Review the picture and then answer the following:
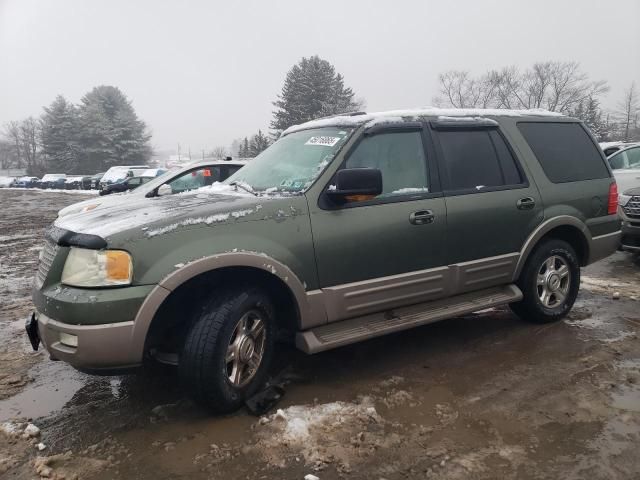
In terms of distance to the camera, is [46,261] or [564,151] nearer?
[46,261]

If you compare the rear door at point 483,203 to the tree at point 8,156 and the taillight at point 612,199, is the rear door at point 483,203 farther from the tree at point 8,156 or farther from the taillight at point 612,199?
the tree at point 8,156

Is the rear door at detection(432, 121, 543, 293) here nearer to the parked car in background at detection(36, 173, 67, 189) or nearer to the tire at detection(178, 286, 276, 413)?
the tire at detection(178, 286, 276, 413)

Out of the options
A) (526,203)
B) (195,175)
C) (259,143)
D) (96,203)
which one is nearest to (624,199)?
(526,203)

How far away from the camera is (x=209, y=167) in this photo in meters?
8.55

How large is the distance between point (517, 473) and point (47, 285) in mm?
2813

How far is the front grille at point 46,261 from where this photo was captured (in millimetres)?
3064

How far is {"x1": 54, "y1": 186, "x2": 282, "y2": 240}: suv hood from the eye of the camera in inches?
115

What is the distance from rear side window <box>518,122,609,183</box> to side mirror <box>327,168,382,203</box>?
2.03m

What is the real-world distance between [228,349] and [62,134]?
65679 millimetres

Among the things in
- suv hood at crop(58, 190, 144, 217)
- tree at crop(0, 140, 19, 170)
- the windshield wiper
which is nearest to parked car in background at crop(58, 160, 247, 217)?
suv hood at crop(58, 190, 144, 217)

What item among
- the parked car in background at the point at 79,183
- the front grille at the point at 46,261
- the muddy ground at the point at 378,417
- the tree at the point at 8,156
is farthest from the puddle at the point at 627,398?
the tree at the point at 8,156

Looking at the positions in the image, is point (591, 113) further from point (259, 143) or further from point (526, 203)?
point (526, 203)

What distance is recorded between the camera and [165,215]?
120 inches

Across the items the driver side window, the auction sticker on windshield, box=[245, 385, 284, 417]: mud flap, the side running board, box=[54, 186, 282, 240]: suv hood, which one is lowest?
box=[245, 385, 284, 417]: mud flap
